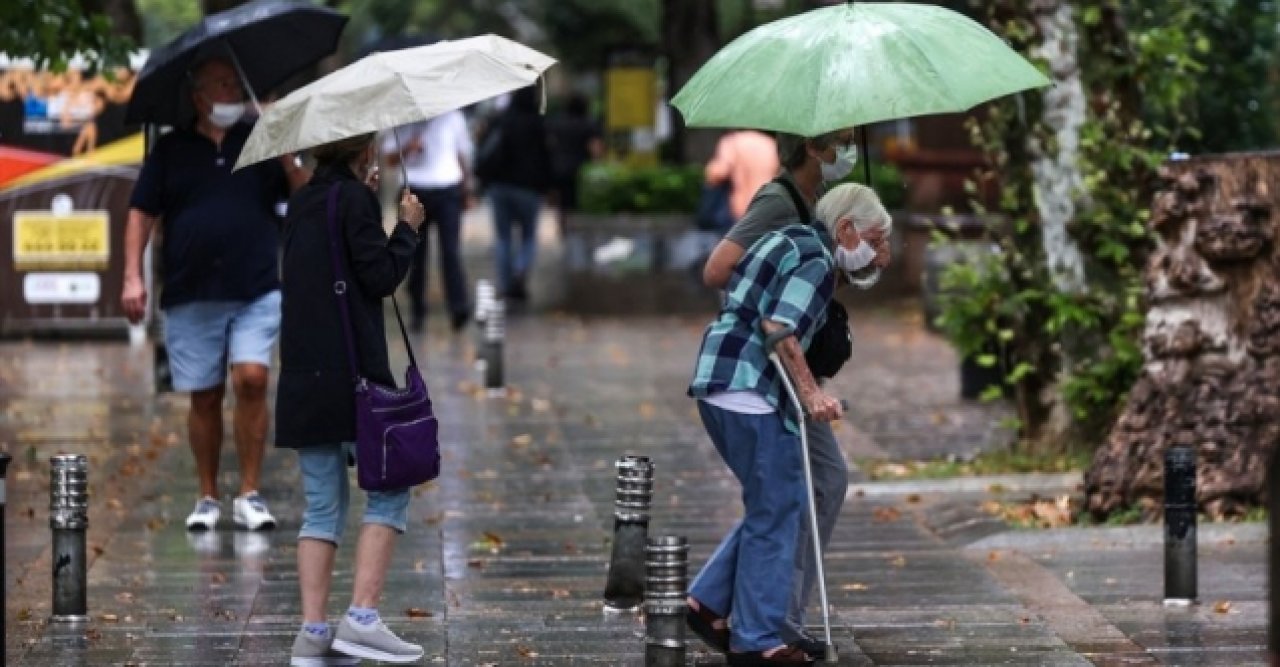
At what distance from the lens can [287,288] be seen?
7.52 metres

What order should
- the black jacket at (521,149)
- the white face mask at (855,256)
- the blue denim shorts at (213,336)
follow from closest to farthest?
the white face mask at (855,256) → the blue denim shorts at (213,336) → the black jacket at (521,149)

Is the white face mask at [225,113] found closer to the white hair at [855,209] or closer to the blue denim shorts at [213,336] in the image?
the blue denim shorts at [213,336]

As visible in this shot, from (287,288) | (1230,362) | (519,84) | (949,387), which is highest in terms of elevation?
(519,84)

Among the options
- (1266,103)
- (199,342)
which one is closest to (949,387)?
(1266,103)

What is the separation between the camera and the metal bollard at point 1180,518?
333 inches

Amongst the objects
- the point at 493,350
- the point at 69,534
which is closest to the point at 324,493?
the point at 69,534

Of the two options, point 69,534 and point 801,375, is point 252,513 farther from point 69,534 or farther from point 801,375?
point 801,375

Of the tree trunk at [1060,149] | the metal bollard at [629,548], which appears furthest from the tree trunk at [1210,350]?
the metal bollard at [629,548]

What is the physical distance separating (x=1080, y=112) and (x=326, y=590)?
5356 millimetres

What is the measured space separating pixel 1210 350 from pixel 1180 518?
A: 1727 mm

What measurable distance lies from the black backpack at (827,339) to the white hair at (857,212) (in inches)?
3.2

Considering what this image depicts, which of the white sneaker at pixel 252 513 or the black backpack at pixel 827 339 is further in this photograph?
the white sneaker at pixel 252 513

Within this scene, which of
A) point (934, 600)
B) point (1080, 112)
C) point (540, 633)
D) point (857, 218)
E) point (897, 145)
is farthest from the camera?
point (897, 145)

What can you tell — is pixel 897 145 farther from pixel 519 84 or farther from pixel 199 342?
pixel 519 84
